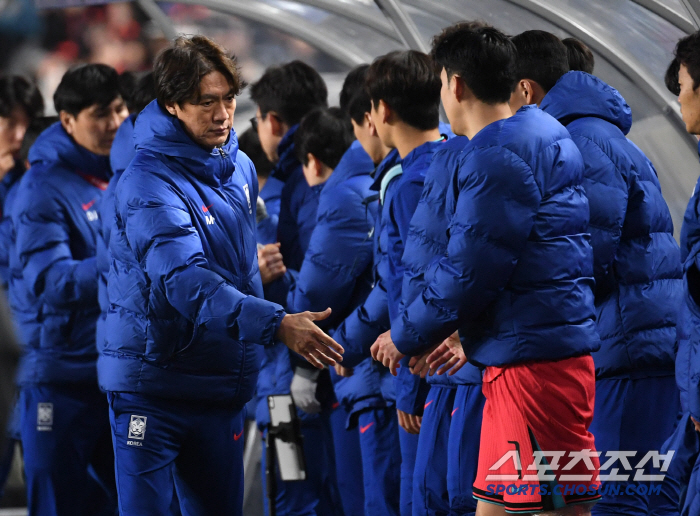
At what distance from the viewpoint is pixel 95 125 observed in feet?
16.5

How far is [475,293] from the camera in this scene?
9.47 ft

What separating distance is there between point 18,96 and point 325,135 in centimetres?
253

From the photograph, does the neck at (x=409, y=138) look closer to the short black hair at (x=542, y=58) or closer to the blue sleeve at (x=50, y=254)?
the short black hair at (x=542, y=58)

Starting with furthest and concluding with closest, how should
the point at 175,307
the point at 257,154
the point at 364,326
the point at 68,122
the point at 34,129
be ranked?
1. the point at 34,129
2. the point at 257,154
3. the point at 68,122
4. the point at 364,326
5. the point at 175,307

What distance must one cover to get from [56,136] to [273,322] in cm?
244

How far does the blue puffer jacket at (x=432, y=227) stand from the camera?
3.15 metres

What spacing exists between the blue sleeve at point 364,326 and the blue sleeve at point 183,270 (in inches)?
36.4

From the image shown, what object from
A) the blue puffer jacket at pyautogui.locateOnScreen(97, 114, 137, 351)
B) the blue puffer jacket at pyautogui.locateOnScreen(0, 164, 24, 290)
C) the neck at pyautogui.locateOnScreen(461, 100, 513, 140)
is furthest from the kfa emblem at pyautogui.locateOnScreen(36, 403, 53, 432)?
the neck at pyautogui.locateOnScreen(461, 100, 513, 140)

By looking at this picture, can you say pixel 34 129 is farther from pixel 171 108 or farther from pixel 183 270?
pixel 183 270

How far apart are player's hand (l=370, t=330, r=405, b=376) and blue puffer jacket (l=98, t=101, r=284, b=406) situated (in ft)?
1.45

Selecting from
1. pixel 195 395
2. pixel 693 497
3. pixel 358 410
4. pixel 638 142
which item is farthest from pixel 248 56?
pixel 693 497

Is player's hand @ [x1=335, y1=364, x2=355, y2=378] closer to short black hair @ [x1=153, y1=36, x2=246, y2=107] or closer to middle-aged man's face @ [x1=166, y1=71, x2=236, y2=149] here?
middle-aged man's face @ [x1=166, y1=71, x2=236, y2=149]

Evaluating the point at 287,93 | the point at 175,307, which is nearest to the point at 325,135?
the point at 287,93

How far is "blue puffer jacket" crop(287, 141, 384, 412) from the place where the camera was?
436 cm
